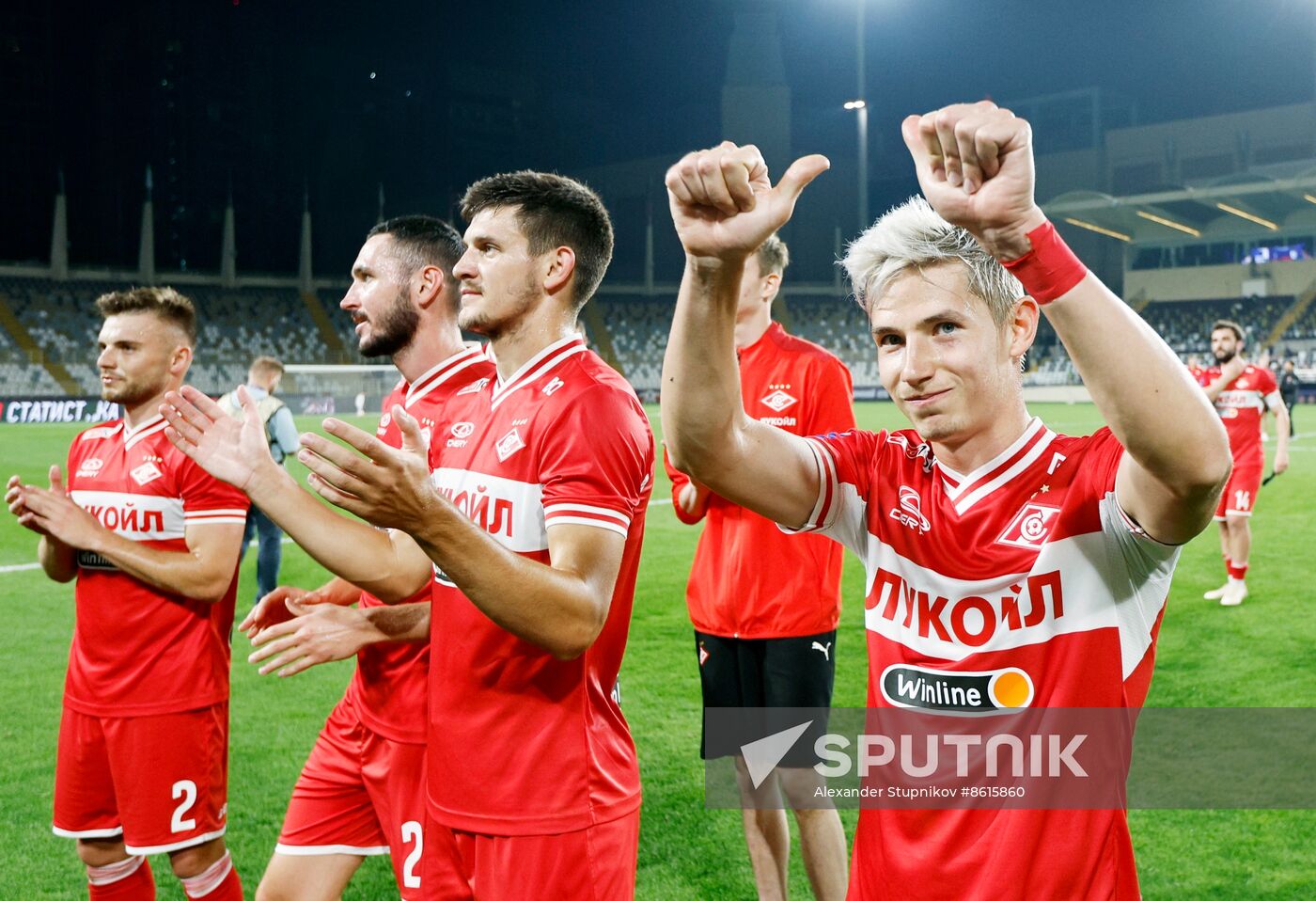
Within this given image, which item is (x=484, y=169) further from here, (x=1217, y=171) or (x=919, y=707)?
(x=919, y=707)

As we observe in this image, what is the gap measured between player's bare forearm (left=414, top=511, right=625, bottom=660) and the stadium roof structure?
42356 mm

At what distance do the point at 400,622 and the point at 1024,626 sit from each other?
5.29ft

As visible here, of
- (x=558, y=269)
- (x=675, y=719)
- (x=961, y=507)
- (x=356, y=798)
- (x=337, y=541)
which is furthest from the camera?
(x=675, y=719)

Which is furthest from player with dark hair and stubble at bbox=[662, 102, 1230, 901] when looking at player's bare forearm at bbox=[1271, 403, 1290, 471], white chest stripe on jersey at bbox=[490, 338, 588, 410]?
player's bare forearm at bbox=[1271, 403, 1290, 471]

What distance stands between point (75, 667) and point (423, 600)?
149 cm

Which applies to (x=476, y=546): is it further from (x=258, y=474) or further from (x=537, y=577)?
(x=258, y=474)

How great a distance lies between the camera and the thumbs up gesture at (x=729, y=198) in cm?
157

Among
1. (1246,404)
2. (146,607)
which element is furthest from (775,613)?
(1246,404)

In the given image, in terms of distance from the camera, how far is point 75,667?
11.4ft

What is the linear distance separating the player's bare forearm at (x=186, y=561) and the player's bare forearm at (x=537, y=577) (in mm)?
1735

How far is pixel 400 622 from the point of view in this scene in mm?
2721

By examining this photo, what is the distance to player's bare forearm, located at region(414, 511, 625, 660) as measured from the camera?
1.77 meters

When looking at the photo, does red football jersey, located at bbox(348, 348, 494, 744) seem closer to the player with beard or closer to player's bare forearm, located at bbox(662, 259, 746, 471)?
player's bare forearm, located at bbox(662, 259, 746, 471)

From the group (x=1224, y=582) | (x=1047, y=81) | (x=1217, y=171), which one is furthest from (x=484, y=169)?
(x=1224, y=582)
